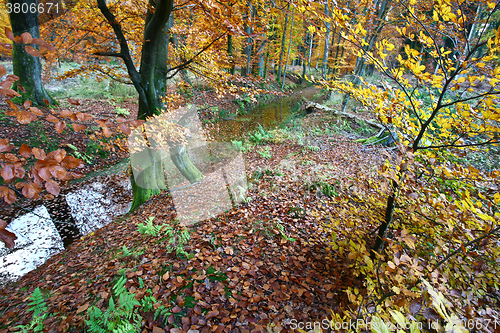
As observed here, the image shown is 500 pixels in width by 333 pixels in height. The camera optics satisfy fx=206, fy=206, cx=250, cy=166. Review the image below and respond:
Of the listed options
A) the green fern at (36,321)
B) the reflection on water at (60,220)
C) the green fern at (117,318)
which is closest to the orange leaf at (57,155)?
the green fern at (117,318)

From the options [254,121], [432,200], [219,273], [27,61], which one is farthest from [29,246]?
[254,121]

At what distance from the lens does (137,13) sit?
17.7ft

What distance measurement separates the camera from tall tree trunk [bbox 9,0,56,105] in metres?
7.76

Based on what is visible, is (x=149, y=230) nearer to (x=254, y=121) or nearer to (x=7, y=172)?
(x=7, y=172)

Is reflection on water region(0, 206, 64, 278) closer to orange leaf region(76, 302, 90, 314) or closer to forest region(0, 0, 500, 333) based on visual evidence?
forest region(0, 0, 500, 333)

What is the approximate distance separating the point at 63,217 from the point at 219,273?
613 cm

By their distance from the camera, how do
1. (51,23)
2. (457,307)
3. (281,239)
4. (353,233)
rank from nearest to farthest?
(457,307) < (353,233) < (281,239) < (51,23)

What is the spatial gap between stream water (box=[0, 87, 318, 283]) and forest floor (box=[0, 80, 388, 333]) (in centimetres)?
121

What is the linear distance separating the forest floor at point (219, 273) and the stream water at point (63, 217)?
47.7 inches

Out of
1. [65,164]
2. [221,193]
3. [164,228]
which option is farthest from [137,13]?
[65,164]

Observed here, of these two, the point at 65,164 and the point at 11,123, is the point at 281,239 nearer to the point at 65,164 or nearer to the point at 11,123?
the point at 65,164

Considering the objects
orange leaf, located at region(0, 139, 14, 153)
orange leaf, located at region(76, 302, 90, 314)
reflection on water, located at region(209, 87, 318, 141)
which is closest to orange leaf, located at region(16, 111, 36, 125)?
orange leaf, located at region(0, 139, 14, 153)

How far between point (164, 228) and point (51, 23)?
8.50 meters

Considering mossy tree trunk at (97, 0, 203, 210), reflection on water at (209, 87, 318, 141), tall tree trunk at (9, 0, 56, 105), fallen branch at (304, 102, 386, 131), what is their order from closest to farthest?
mossy tree trunk at (97, 0, 203, 210)
tall tree trunk at (9, 0, 56, 105)
fallen branch at (304, 102, 386, 131)
reflection on water at (209, 87, 318, 141)
